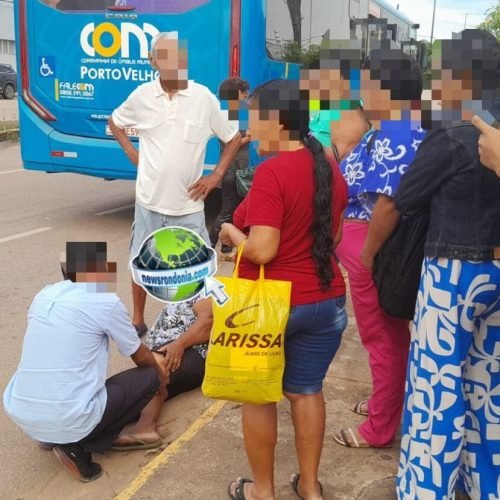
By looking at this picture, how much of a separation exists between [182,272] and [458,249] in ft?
3.58

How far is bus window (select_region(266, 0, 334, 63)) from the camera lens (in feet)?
23.3

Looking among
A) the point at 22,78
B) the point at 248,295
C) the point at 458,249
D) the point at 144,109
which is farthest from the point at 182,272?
the point at 22,78

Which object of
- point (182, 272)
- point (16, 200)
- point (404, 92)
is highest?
point (404, 92)

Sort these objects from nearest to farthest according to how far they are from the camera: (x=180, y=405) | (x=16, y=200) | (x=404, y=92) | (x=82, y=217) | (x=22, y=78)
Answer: (x=404, y=92) < (x=180, y=405) < (x=22, y=78) < (x=82, y=217) < (x=16, y=200)

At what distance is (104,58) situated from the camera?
7.28m

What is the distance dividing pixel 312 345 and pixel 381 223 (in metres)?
0.51

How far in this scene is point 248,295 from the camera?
2299mm

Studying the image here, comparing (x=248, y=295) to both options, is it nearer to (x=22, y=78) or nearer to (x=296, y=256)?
(x=296, y=256)

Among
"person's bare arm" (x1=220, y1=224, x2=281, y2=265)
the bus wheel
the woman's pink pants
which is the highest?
"person's bare arm" (x1=220, y1=224, x2=281, y2=265)

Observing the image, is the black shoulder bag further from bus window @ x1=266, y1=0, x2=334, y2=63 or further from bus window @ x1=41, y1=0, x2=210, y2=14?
bus window @ x1=41, y1=0, x2=210, y2=14

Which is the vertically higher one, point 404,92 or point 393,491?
point 404,92

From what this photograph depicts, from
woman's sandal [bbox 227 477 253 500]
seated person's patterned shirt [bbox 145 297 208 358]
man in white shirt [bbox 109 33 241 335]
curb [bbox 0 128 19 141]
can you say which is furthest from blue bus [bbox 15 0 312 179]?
curb [bbox 0 128 19 141]

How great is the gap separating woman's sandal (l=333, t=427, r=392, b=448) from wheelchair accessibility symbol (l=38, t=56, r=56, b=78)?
19.2 feet

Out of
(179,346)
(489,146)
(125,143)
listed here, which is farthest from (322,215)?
(125,143)
